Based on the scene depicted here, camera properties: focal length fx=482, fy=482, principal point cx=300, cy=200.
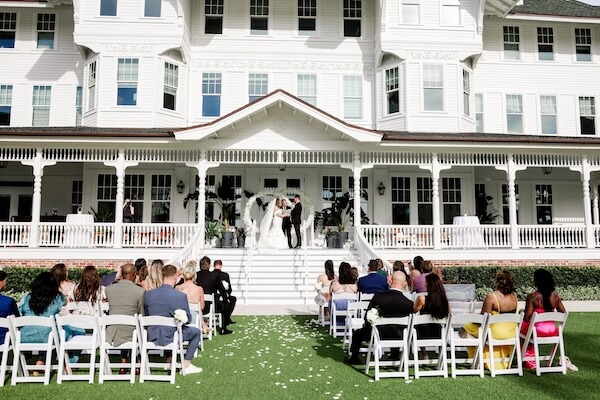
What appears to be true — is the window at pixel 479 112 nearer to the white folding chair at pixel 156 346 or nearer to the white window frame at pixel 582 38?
the white window frame at pixel 582 38

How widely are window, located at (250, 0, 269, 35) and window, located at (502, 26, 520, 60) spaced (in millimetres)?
10779

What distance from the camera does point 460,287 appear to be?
955cm

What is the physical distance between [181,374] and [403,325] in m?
3.29

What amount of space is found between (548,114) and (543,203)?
161 inches

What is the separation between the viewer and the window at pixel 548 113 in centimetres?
2209

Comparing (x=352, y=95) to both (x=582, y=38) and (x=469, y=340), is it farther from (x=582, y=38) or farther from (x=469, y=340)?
(x=469, y=340)

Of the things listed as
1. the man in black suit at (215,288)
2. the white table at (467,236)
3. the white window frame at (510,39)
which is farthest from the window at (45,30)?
the white window frame at (510,39)

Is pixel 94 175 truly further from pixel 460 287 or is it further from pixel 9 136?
pixel 460 287

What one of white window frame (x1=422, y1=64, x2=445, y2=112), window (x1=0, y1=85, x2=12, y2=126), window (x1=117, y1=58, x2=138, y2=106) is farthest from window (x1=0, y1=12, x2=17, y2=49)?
white window frame (x1=422, y1=64, x2=445, y2=112)

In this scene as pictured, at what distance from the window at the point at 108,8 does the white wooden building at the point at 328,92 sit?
0.16ft

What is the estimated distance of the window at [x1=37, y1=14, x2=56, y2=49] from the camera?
68.9 ft

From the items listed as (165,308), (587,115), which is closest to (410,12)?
(587,115)

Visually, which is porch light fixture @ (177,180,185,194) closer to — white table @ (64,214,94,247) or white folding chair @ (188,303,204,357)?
white table @ (64,214,94,247)

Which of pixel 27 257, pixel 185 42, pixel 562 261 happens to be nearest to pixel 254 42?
pixel 185 42
